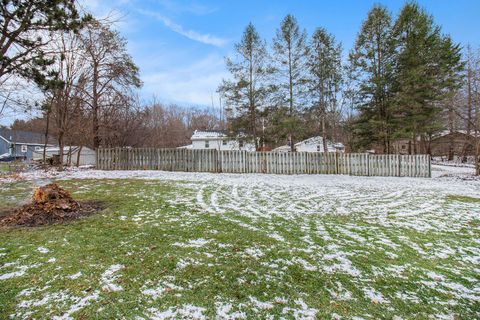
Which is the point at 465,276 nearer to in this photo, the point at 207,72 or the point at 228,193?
the point at 228,193

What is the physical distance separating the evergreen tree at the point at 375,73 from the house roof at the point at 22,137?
42088mm

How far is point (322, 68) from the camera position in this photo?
1630cm

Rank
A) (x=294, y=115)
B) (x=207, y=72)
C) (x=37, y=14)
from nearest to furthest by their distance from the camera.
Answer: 1. (x=37, y=14)
2. (x=294, y=115)
3. (x=207, y=72)

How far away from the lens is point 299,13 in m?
16.0

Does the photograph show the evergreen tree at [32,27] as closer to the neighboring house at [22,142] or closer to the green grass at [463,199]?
the green grass at [463,199]

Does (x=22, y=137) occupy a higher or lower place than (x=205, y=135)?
higher

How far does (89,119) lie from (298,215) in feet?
50.5

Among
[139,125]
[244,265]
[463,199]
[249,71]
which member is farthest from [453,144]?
[139,125]

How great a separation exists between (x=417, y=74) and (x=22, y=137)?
4921 cm

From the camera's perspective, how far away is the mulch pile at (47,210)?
169 inches

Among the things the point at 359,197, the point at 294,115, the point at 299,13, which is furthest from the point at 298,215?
the point at 299,13

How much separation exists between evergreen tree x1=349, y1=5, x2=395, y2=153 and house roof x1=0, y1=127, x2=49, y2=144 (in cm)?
4209

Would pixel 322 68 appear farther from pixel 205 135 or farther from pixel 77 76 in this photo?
pixel 205 135

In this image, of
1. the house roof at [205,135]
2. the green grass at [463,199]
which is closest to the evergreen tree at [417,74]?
the green grass at [463,199]
